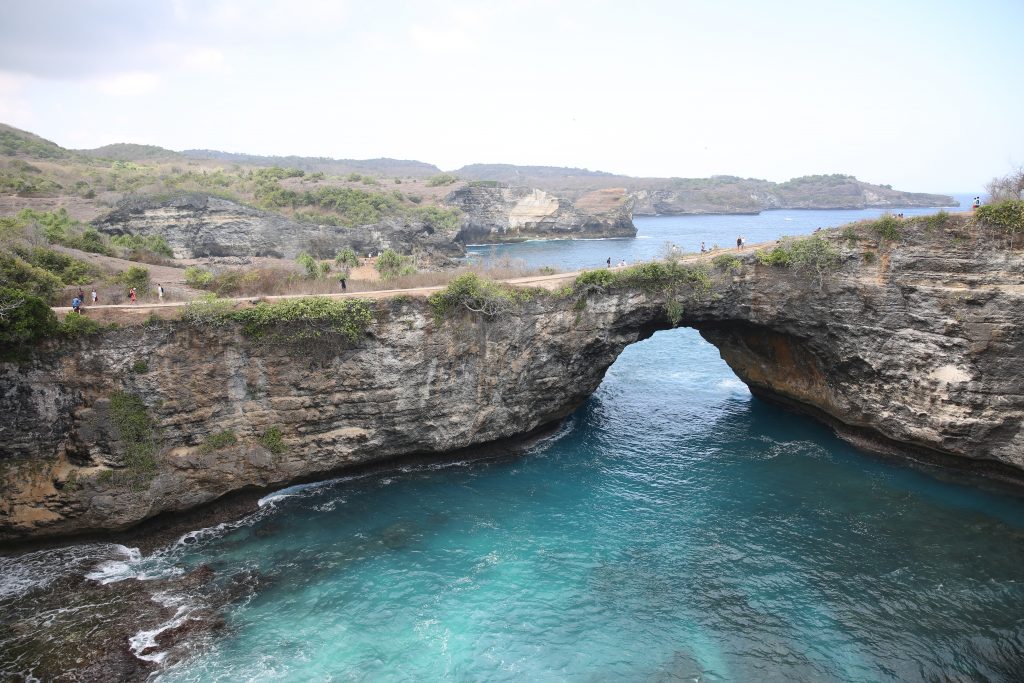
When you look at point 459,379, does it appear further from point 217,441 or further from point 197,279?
point 197,279


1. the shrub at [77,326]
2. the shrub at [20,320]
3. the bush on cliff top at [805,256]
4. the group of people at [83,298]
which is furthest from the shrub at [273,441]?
the bush on cliff top at [805,256]

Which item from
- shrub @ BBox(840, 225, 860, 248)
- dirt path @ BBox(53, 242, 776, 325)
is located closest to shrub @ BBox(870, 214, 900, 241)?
shrub @ BBox(840, 225, 860, 248)

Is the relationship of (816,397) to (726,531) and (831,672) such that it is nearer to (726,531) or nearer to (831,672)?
(726,531)

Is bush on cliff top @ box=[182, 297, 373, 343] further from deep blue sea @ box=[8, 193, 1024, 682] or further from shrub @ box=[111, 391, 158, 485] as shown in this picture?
deep blue sea @ box=[8, 193, 1024, 682]

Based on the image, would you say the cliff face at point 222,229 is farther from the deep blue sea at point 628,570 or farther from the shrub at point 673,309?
the shrub at point 673,309

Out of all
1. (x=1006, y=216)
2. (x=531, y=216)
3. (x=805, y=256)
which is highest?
(x=531, y=216)

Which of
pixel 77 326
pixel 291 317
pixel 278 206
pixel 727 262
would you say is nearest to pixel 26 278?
pixel 77 326

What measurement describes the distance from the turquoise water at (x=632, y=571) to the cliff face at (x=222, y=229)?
151 ft

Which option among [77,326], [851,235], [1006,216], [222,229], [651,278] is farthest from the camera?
[222,229]

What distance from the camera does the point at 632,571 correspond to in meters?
20.2

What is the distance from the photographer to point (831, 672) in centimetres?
1602

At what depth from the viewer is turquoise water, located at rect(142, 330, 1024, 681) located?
16.5 metres

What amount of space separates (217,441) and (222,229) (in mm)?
48119

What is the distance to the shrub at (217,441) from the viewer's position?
22000mm
